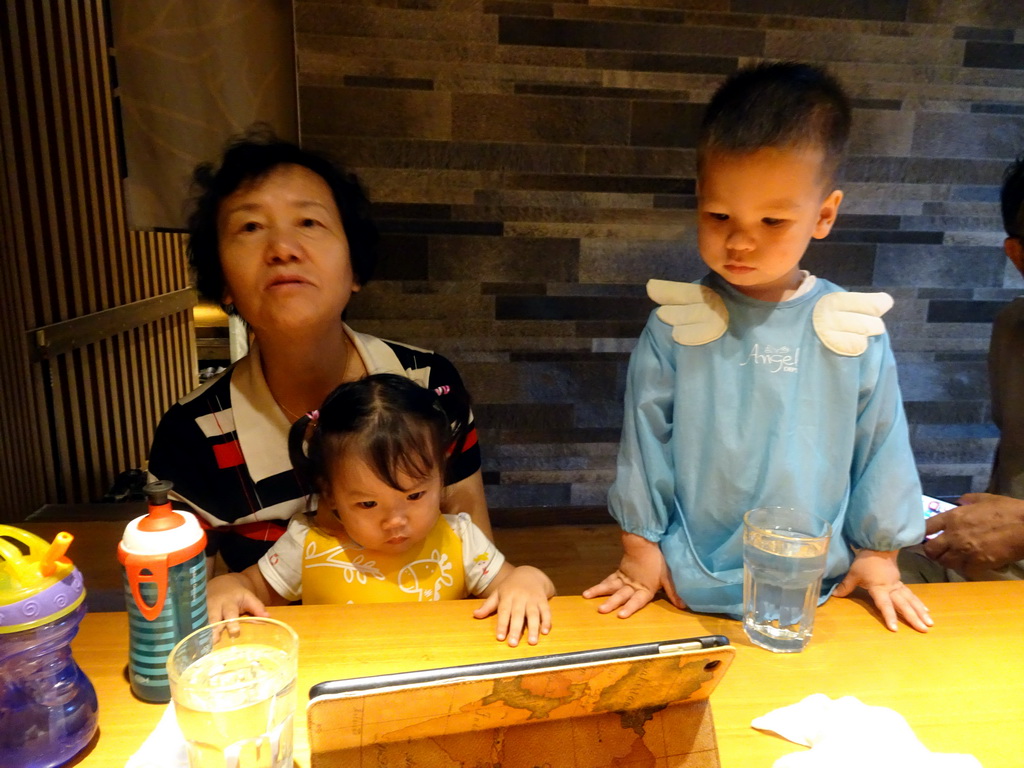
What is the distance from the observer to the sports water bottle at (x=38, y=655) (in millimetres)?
674

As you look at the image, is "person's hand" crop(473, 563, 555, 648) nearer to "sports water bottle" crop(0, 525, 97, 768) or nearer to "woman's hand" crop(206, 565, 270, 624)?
"woman's hand" crop(206, 565, 270, 624)

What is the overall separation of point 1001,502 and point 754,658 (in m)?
0.87

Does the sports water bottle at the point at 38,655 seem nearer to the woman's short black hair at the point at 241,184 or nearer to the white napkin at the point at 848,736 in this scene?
the white napkin at the point at 848,736

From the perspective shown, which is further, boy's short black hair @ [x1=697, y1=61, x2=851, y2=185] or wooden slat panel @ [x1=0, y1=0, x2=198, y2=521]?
wooden slat panel @ [x1=0, y1=0, x2=198, y2=521]

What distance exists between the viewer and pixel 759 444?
1.08m

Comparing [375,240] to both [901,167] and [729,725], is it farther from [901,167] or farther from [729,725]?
[901,167]

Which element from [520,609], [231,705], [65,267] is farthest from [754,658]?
[65,267]

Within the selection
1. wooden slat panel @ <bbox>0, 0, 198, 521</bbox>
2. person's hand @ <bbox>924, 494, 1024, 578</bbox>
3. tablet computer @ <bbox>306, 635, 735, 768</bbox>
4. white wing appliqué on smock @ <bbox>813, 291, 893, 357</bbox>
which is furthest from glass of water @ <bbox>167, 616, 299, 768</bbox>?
wooden slat panel @ <bbox>0, 0, 198, 521</bbox>

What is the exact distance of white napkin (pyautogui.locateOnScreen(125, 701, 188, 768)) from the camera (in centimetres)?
72

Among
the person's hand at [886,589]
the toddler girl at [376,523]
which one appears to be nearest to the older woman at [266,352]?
the toddler girl at [376,523]

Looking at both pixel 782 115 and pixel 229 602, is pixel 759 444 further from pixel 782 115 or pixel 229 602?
pixel 229 602

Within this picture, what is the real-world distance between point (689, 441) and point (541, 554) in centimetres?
117

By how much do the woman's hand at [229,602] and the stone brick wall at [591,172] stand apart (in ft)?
3.60

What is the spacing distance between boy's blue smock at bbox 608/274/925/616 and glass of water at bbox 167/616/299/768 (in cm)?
60
